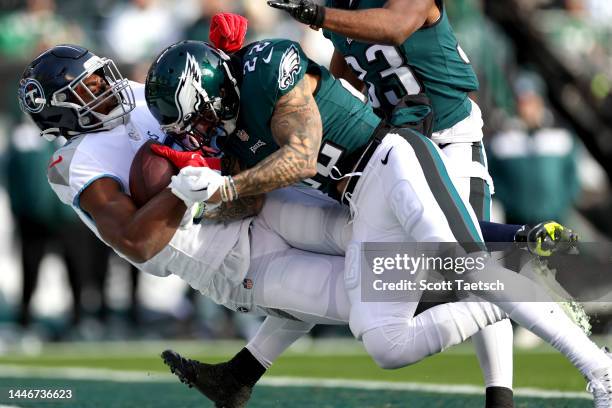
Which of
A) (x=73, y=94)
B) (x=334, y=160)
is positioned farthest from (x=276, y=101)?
(x=73, y=94)

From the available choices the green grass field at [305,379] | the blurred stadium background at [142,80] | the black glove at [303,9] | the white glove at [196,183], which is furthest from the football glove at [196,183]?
the blurred stadium background at [142,80]

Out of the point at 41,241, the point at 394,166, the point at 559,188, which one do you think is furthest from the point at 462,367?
the point at 41,241

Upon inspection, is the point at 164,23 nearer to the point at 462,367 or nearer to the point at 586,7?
the point at 586,7

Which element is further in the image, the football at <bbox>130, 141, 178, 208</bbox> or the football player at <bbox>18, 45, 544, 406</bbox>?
the football player at <bbox>18, 45, 544, 406</bbox>

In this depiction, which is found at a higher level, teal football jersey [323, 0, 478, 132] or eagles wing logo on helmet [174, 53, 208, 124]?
eagles wing logo on helmet [174, 53, 208, 124]

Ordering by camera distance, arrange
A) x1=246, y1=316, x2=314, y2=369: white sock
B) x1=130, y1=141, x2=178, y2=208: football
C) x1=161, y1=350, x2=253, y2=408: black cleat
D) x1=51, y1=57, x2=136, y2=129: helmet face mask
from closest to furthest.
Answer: x1=130, y1=141, x2=178, y2=208: football < x1=51, y1=57, x2=136, y2=129: helmet face mask < x1=161, y1=350, x2=253, y2=408: black cleat < x1=246, y1=316, x2=314, y2=369: white sock

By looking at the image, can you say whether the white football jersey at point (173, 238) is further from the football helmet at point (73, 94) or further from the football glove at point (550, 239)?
the football glove at point (550, 239)

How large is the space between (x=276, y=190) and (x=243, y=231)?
215 mm

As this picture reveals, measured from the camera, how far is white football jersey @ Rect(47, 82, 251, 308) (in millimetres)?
4562

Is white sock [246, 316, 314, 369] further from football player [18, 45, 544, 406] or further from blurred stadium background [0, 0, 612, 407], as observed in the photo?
blurred stadium background [0, 0, 612, 407]

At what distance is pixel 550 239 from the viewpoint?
14.4 feet

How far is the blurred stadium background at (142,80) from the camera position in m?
9.38

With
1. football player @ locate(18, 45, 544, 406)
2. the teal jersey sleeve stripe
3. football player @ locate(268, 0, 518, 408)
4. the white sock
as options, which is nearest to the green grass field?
the white sock

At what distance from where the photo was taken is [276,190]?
4832 mm
